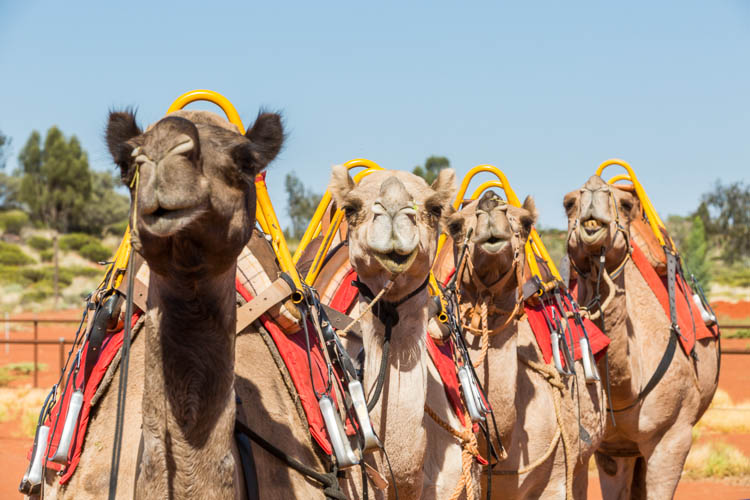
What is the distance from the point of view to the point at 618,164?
721 centimetres

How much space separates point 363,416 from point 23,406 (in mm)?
12430

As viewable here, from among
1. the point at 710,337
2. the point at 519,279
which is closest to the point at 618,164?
the point at 710,337

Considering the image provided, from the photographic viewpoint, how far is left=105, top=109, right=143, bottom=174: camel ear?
78.2 inches

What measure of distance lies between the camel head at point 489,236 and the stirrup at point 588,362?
1.15 m

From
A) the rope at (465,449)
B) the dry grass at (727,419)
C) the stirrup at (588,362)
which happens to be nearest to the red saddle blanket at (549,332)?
the stirrup at (588,362)

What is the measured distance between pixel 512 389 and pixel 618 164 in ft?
10.7

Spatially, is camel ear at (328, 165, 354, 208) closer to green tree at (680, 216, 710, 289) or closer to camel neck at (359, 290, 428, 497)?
camel neck at (359, 290, 428, 497)

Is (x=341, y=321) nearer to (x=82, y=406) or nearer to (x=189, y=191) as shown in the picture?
(x=82, y=406)

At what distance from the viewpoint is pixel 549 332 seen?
18.1 feet

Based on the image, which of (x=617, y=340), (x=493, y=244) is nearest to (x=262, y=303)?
(x=493, y=244)

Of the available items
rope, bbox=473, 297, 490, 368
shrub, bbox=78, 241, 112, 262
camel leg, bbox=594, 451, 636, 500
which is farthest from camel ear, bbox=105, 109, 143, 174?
shrub, bbox=78, 241, 112, 262

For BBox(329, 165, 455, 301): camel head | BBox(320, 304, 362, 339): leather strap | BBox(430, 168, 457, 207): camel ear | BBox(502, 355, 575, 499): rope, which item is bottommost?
BBox(502, 355, 575, 499): rope

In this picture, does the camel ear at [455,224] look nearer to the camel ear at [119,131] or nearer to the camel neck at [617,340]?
the camel neck at [617,340]

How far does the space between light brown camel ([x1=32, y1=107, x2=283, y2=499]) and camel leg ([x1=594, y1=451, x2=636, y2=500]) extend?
5278mm
